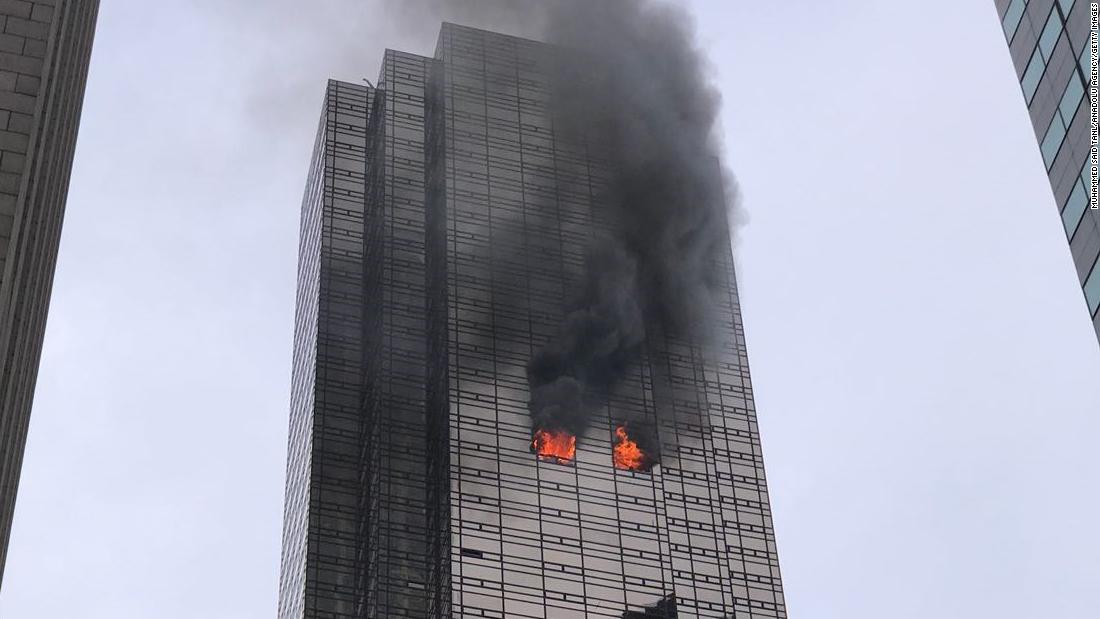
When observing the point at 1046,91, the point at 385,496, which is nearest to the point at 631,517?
the point at 385,496

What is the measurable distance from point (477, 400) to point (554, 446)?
5089mm

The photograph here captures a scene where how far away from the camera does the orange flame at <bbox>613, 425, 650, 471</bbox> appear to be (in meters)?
101

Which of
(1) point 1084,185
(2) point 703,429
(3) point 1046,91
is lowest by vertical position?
(1) point 1084,185

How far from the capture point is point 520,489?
9756 cm

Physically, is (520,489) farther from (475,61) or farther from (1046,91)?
(1046,91)

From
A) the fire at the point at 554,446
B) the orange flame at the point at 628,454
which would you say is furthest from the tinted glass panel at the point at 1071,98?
the orange flame at the point at 628,454

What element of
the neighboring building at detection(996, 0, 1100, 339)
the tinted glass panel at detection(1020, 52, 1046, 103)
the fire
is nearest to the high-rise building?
the fire

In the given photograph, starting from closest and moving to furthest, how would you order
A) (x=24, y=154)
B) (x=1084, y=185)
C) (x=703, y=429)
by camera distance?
(x=24, y=154) → (x=1084, y=185) → (x=703, y=429)

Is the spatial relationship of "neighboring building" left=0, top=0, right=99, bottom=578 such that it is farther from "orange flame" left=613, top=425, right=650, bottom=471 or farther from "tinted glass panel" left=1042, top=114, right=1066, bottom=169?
"orange flame" left=613, top=425, right=650, bottom=471

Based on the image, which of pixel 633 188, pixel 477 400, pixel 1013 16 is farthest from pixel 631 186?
pixel 1013 16

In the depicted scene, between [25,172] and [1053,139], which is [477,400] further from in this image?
[25,172]

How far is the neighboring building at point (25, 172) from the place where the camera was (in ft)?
119

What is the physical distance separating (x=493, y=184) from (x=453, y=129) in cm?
482

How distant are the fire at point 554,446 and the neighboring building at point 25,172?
54.0 meters
